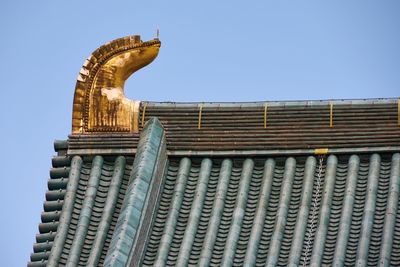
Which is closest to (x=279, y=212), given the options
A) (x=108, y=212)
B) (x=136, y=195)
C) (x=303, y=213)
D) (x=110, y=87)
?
(x=303, y=213)

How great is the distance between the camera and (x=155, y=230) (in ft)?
138

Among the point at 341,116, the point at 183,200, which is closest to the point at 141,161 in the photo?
the point at 183,200

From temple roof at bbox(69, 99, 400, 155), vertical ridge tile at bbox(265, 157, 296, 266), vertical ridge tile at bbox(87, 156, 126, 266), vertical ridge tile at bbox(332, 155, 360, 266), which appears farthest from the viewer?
temple roof at bbox(69, 99, 400, 155)

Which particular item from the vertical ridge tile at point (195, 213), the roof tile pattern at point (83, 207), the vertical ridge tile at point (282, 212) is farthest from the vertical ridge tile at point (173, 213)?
the vertical ridge tile at point (282, 212)

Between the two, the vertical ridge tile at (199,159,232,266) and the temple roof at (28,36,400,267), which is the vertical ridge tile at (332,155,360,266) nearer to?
the temple roof at (28,36,400,267)

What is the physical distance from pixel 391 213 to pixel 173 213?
398 cm

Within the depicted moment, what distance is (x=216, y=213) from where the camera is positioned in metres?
42.1

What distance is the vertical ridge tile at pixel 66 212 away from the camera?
4184cm

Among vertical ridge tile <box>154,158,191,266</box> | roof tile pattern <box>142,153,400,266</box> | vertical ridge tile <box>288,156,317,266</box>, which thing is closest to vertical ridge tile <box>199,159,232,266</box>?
roof tile pattern <box>142,153,400,266</box>

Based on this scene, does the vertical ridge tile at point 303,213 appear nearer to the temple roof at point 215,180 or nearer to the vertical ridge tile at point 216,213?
the temple roof at point 215,180

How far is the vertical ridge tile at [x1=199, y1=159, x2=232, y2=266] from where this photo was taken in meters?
41.2

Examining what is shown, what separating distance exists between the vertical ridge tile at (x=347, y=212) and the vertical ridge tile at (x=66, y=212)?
5008 millimetres

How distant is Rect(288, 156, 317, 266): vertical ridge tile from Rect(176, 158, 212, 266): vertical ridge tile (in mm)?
1832

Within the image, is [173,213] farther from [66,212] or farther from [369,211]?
[369,211]
